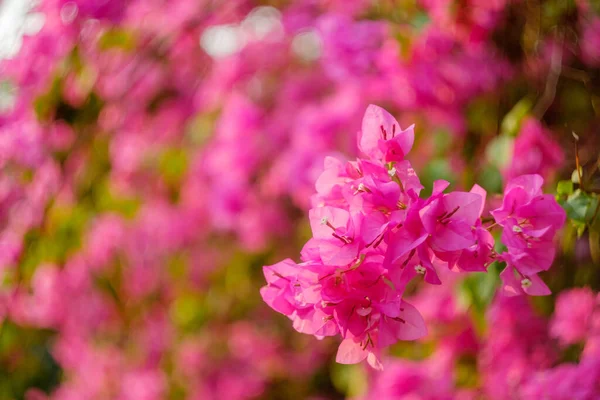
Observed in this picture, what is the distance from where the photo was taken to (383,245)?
0.66 metres

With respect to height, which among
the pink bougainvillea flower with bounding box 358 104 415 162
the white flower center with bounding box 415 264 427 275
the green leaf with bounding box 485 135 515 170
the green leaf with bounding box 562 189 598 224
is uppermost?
the pink bougainvillea flower with bounding box 358 104 415 162

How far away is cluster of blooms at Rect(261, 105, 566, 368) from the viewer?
0.65 meters

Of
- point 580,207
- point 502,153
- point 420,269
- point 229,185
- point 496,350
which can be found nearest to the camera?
point 420,269

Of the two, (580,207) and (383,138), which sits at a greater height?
(383,138)

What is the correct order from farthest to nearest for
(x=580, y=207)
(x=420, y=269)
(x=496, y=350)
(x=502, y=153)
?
(x=496, y=350)
(x=502, y=153)
(x=580, y=207)
(x=420, y=269)

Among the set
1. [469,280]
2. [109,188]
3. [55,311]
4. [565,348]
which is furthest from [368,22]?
[55,311]

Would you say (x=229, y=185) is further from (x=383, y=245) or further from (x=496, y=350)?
(x=383, y=245)

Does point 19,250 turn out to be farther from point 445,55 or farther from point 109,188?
point 445,55

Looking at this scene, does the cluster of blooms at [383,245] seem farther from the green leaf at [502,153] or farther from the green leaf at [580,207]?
the green leaf at [502,153]

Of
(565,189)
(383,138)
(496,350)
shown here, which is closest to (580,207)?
(565,189)

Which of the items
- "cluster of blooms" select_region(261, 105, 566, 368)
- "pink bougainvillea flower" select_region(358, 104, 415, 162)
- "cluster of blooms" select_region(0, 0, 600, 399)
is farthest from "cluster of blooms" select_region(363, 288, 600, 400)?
"pink bougainvillea flower" select_region(358, 104, 415, 162)

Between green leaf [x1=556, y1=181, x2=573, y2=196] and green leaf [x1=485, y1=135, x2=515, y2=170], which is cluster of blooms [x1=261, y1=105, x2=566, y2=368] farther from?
green leaf [x1=485, y1=135, x2=515, y2=170]

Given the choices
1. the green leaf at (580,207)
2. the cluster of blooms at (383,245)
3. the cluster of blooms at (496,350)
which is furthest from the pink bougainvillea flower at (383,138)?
the cluster of blooms at (496,350)

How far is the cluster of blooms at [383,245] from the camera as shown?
25.6 inches
